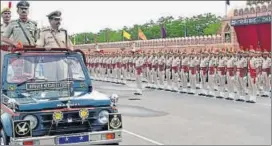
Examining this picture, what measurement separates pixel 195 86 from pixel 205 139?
11.6 metres

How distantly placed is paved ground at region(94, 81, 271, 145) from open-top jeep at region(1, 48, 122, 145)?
1.84 metres

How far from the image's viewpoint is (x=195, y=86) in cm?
2114

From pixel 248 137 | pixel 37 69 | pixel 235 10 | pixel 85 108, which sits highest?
pixel 235 10

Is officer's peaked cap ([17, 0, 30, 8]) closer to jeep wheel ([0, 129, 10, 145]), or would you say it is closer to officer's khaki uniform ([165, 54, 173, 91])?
jeep wheel ([0, 129, 10, 145])

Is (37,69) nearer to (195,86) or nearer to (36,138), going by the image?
(36,138)

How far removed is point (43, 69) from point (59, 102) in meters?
1.10

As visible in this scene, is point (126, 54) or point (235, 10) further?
point (235, 10)

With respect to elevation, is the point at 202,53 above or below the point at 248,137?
above

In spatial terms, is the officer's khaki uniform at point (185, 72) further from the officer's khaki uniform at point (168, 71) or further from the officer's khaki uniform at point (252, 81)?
the officer's khaki uniform at point (252, 81)

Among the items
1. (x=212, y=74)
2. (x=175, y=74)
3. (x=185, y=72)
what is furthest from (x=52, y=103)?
(x=175, y=74)

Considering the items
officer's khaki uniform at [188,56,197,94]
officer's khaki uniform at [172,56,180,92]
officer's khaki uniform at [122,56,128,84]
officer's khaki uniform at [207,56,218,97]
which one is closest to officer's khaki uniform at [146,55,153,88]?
officer's khaki uniform at [172,56,180,92]

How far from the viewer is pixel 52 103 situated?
23.1 ft

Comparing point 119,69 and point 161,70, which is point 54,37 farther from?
point 119,69

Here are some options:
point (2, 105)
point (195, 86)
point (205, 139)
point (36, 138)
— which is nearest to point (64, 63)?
point (2, 105)
